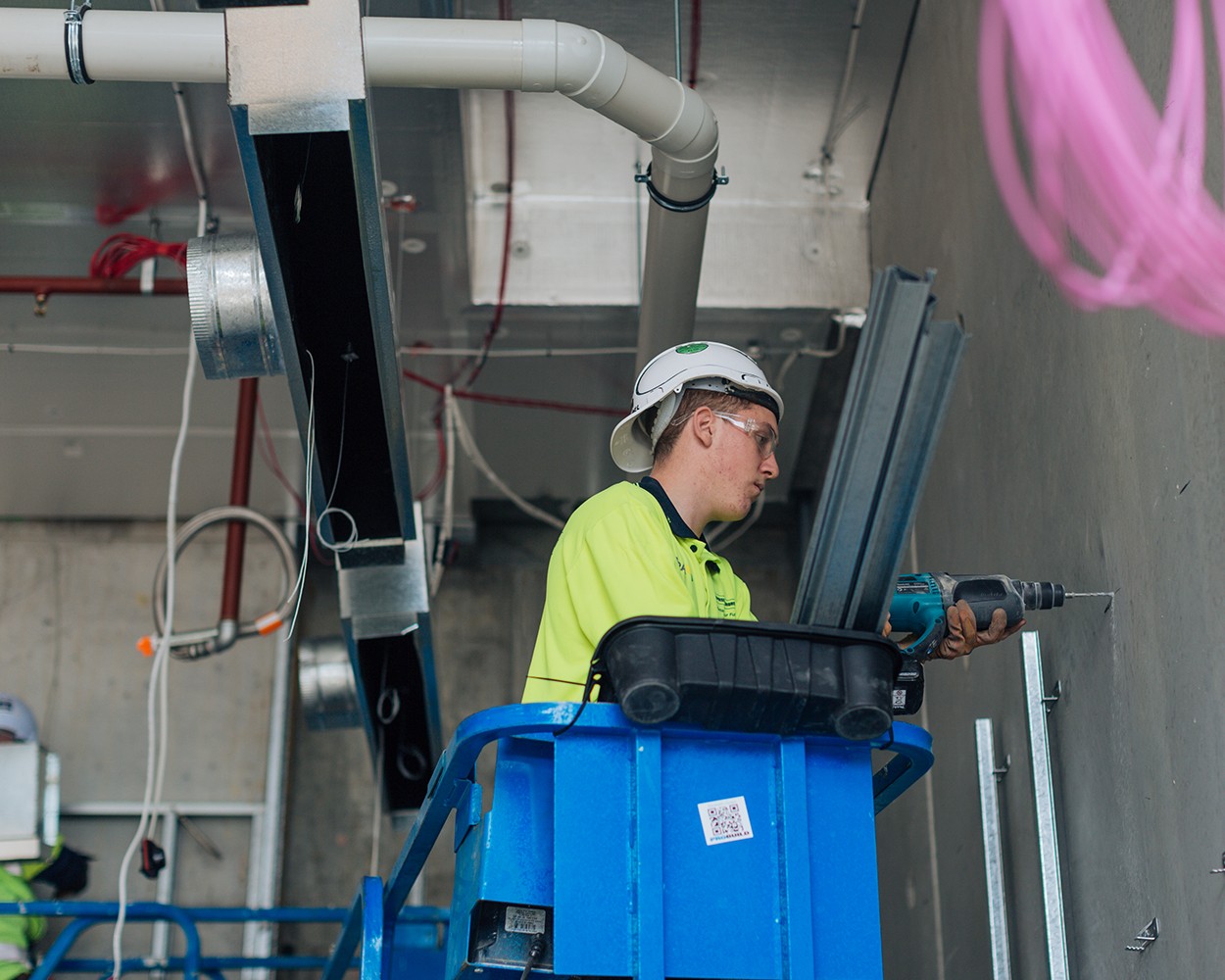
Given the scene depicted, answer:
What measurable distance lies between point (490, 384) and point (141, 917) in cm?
270

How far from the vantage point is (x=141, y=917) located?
5207 mm

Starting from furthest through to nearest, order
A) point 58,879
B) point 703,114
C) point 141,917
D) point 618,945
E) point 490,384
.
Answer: point 490,384 → point 58,879 → point 141,917 → point 703,114 → point 618,945

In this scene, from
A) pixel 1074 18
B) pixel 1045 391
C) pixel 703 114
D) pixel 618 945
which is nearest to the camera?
pixel 618 945

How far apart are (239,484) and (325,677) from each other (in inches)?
32.8

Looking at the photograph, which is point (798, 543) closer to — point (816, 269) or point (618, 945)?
point (816, 269)

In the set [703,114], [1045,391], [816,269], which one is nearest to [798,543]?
[816,269]

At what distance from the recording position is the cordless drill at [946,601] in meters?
3.12

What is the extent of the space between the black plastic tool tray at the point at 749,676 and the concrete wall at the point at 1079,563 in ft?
1.88

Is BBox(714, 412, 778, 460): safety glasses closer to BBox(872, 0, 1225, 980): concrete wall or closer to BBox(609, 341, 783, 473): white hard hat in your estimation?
BBox(609, 341, 783, 473): white hard hat

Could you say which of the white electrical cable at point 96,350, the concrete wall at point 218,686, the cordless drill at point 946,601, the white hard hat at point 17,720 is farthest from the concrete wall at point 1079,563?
the white hard hat at point 17,720

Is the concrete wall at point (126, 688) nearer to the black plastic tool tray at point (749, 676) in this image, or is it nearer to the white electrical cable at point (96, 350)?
the white electrical cable at point (96, 350)

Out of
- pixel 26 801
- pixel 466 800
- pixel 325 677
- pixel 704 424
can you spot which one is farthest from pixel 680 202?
pixel 26 801

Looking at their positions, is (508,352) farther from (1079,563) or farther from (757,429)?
(1079,563)

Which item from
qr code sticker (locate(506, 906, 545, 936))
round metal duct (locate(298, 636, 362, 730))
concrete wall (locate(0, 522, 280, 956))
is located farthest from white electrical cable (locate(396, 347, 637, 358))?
qr code sticker (locate(506, 906, 545, 936))
